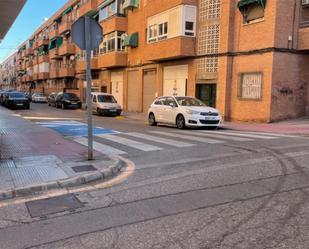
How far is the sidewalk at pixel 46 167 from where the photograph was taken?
6.23 metres

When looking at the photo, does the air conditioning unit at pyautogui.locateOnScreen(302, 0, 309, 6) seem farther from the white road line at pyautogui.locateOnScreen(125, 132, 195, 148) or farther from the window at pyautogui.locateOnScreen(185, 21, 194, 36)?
the white road line at pyautogui.locateOnScreen(125, 132, 195, 148)

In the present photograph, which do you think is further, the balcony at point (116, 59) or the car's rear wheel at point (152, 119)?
the balcony at point (116, 59)

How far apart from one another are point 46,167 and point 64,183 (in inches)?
49.5

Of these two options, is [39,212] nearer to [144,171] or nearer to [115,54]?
[144,171]

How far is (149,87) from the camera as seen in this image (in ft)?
103

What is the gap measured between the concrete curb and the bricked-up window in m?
14.3

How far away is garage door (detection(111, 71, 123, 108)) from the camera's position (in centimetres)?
3681

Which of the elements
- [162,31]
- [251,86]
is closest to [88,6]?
[162,31]

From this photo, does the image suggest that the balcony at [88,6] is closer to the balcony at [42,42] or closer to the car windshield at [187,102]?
the car windshield at [187,102]

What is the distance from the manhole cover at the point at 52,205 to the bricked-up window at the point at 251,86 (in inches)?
638

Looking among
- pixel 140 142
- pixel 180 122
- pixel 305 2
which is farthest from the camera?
pixel 305 2

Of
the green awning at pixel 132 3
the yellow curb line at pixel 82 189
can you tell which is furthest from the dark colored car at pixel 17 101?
the yellow curb line at pixel 82 189

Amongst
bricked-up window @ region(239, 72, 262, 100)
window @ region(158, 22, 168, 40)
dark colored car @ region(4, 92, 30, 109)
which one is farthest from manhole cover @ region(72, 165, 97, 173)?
dark colored car @ region(4, 92, 30, 109)

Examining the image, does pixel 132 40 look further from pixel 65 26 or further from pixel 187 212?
pixel 187 212
